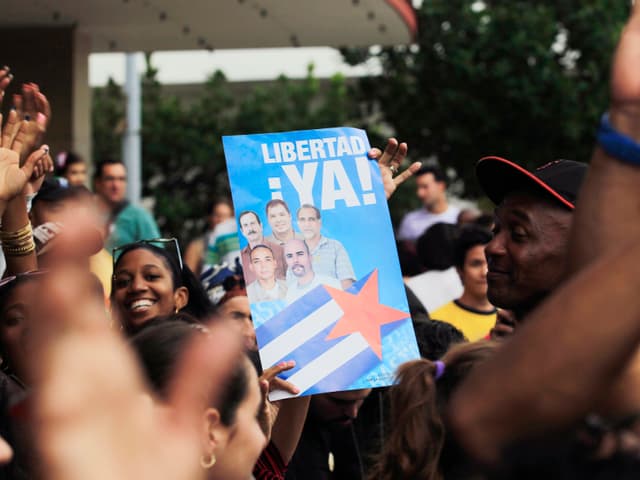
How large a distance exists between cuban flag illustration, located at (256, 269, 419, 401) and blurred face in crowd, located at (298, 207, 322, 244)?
19cm

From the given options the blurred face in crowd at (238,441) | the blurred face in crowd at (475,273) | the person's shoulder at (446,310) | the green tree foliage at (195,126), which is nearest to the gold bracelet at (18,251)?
the blurred face in crowd at (238,441)

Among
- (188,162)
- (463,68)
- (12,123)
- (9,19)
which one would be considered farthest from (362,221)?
(188,162)

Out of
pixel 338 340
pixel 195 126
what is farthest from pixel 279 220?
pixel 195 126

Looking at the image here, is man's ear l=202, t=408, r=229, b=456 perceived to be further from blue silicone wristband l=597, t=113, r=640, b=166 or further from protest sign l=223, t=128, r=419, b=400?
protest sign l=223, t=128, r=419, b=400

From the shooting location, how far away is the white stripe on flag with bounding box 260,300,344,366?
351cm

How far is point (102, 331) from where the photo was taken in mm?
1438

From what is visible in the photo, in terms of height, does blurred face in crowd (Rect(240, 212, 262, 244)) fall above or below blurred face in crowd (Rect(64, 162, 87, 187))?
below

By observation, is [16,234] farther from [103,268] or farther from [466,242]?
[466,242]

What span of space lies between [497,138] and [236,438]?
15.5m

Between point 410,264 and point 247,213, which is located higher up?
point 247,213

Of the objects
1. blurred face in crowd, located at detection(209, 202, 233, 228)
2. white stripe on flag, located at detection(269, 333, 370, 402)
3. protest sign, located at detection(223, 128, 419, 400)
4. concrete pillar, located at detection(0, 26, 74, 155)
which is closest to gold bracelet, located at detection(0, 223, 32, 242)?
protest sign, located at detection(223, 128, 419, 400)

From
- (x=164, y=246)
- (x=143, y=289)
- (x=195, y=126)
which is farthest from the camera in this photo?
(x=195, y=126)

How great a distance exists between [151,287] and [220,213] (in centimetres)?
672

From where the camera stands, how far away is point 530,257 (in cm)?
310
